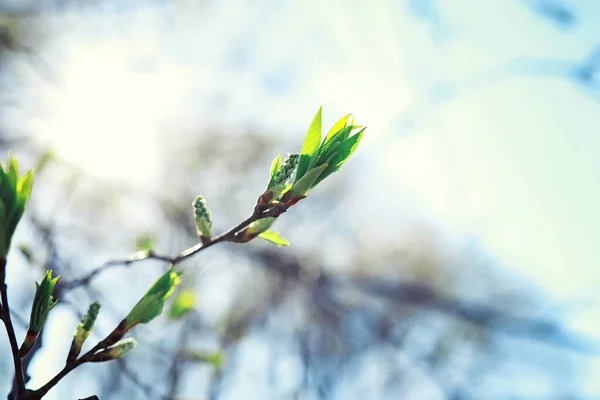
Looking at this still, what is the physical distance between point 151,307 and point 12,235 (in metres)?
0.34

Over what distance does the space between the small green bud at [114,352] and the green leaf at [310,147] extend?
1.68ft

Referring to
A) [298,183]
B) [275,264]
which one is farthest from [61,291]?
[275,264]

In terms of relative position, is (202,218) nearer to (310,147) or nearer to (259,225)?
(259,225)

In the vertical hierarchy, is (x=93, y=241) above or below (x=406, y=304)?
above

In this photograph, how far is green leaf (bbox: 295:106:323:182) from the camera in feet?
3.84

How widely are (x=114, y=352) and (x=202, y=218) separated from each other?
36 centimetres

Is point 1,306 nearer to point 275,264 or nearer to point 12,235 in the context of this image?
point 12,235

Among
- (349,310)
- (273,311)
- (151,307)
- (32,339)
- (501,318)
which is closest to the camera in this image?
(32,339)

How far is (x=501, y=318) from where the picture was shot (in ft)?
14.2

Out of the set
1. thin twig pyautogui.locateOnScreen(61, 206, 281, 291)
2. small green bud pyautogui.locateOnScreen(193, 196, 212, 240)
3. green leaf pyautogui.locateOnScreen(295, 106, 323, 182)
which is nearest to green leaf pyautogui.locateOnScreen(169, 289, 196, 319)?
thin twig pyautogui.locateOnScreen(61, 206, 281, 291)

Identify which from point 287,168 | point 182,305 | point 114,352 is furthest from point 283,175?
point 182,305

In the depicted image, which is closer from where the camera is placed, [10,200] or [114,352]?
[10,200]

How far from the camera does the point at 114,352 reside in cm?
109

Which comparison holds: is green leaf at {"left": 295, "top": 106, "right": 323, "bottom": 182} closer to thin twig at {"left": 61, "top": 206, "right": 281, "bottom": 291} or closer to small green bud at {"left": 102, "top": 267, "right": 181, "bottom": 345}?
thin twig at {"left": 61, "top": 206, "right": 281, "bottom": 291}
